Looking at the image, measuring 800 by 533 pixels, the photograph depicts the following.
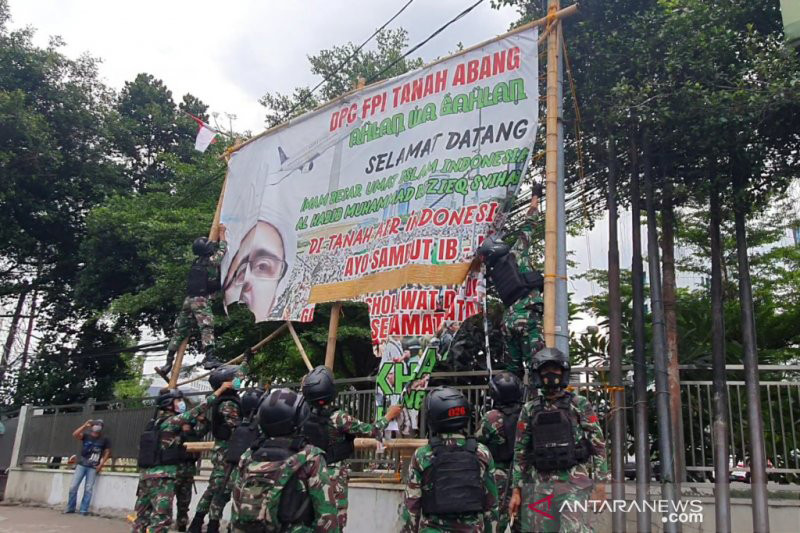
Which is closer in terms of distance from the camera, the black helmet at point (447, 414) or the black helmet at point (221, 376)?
the black helmet at point (447, 414)

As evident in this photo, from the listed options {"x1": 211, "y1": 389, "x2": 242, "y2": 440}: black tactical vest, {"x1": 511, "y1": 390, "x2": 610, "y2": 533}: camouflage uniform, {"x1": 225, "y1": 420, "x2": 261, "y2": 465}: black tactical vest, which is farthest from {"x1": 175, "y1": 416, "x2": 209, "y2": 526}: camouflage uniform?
{"x1": 511, "y1": 390, "x2": 610, "y2": 533}: camouflage uniform

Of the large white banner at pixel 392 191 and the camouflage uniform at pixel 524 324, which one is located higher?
the large white banner at pixel 392 191

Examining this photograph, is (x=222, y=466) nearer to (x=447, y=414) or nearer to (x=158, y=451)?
(x=158, y=451)

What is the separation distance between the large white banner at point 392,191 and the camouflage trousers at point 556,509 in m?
2.38

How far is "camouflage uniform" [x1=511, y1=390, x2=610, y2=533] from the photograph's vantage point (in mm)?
4117

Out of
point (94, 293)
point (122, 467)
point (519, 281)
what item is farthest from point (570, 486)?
point (94, 293)

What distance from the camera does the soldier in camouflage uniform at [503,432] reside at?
16.5ft

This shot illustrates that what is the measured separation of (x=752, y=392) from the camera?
5.88 m

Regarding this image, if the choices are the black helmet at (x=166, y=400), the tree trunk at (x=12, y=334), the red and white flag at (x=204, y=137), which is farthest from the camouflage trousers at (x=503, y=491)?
the tree trunk at (x=12, y=334)

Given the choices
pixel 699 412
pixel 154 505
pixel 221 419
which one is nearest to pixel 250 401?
pixel 221 419

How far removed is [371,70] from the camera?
15359mm

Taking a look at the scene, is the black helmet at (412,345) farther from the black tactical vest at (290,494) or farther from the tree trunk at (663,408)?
the black tactical vest at (290,494)

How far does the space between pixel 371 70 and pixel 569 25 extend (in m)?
8.42

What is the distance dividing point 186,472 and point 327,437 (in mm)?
2998
